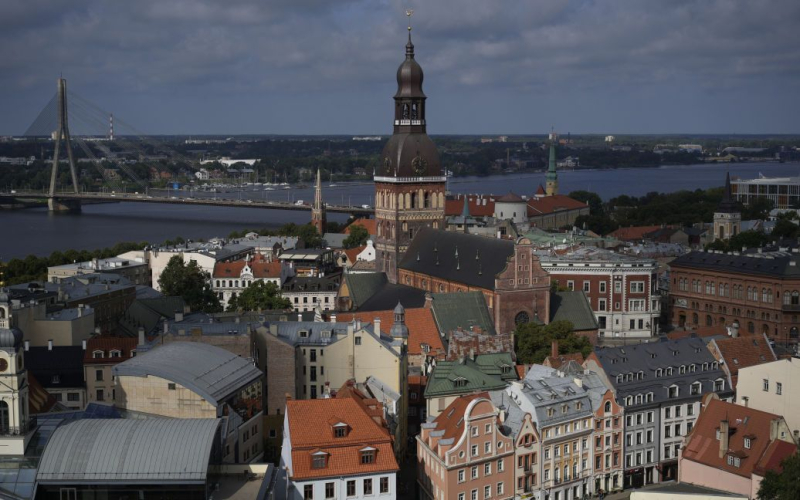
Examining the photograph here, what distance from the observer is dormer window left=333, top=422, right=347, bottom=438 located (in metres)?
34.1

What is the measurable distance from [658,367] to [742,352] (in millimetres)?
4863

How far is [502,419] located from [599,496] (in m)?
4.64

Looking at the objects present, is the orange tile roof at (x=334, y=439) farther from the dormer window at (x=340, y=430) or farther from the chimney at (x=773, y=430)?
the chimney at (x=773, y=430)

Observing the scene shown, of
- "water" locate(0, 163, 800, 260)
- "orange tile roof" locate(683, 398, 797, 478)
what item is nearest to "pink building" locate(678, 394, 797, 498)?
"orange tile roof" locate(683, 398, 797, 478)

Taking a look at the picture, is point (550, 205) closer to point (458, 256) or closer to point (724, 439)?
point (458, 256)

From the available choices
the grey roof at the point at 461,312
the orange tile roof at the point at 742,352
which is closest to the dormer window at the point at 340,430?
the grey roof at the point at 461,312

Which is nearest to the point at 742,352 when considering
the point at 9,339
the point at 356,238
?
the point at 9,339

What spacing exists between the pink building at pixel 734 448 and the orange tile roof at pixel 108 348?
20564 mm

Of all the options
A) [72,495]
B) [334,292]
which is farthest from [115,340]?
[334,292]

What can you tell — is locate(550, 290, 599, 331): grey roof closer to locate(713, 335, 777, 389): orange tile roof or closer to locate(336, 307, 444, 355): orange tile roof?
locate(336, 307, 444, 355): orange tile roof

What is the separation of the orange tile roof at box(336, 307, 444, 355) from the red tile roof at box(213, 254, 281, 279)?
86.9 feet

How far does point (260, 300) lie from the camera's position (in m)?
66.9

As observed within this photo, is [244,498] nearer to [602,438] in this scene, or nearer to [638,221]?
[602,438]

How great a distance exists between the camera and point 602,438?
133ft
